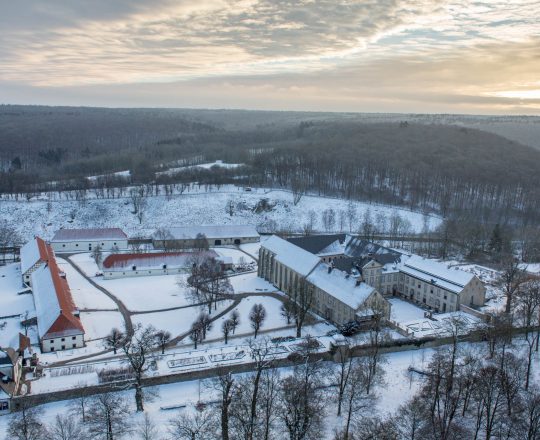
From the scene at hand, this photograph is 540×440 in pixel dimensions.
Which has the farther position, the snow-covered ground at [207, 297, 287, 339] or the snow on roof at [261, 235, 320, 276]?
the snow on roof at [261, 235, 320, 276]

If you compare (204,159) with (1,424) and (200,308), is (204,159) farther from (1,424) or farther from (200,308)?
(1,424)

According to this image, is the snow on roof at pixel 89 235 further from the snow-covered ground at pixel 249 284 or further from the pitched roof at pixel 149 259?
the snow-covered ground at pixel 249 284

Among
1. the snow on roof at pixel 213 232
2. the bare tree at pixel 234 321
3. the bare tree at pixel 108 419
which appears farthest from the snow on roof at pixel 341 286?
the snow on roof at pixel 213 232

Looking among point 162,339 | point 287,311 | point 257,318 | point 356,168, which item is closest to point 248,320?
point 287,311

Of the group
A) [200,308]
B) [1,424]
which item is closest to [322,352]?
[200,308]

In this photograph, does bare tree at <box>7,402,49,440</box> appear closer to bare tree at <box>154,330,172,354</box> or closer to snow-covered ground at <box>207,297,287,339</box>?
bare tree at <box>154,330,172,354</box>

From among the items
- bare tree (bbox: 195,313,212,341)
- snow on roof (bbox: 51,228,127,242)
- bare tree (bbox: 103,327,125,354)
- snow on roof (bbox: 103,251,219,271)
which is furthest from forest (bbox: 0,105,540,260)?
bare tree (bbox: 103,327,125,354)
